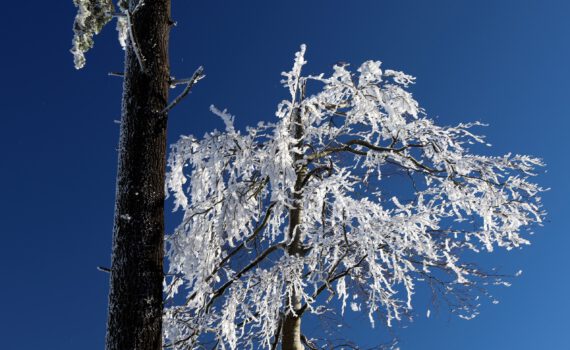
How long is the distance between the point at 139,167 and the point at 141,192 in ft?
0.85

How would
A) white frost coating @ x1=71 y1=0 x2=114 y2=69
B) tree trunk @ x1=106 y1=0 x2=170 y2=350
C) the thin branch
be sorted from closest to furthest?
tree trunk @ x1=106 y1=0 x2=170 y2=350
white frost coating @ x1=71 y1=0 x2=114 y2=69
the thin branch

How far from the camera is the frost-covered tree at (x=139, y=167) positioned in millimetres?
5184

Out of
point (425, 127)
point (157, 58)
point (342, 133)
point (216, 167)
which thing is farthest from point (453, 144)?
point (157, 58)

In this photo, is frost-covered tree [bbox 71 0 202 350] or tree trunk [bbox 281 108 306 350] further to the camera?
tree trunk [bbox 281 108 306 350]

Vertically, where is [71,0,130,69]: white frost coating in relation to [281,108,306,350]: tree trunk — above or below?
above

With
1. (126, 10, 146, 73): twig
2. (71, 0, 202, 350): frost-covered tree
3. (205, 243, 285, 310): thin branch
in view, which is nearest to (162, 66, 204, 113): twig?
(71, 0, 202, 350): frost-covered tree

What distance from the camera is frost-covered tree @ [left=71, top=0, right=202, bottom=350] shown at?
518 cm

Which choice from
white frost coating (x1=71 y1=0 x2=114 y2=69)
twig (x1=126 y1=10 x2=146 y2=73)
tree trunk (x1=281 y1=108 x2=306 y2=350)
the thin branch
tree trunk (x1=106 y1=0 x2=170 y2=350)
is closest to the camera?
tree trunk (x1=106 y1=0 x2=170 y2=350)

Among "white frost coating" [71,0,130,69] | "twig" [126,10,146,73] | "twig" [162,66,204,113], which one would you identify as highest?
"white frost coating" [71,0,130,69]

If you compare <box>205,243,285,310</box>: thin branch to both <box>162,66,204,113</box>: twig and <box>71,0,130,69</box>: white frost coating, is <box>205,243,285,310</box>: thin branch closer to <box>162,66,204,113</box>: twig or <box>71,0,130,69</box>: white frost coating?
<box>162,66,204,113</box>: twig

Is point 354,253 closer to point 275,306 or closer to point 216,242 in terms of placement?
point 275,306

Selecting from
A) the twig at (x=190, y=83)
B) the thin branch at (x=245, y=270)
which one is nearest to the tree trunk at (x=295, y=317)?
the thin branch at (x=245, y=270)

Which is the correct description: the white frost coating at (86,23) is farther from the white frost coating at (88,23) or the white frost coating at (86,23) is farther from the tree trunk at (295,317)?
the tree trunk at (295,317)

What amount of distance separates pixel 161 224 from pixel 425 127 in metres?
4.32
